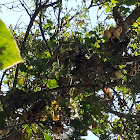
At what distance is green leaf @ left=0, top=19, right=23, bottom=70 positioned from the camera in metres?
0.27

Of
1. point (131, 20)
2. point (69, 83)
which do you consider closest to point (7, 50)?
point (69, 83)

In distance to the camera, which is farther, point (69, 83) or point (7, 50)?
point (69, 83)

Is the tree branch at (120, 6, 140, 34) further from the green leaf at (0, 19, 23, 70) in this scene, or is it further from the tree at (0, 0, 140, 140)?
the green leaf at (0, 19, 23, 70)

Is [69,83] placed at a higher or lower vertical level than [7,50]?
higher

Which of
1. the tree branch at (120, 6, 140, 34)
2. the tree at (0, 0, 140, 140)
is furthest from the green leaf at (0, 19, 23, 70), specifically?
the tree branch at (120, 6, 140, 34)

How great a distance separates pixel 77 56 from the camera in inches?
84.8

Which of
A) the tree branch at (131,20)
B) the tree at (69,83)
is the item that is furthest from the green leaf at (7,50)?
the tree branch at (131,20)

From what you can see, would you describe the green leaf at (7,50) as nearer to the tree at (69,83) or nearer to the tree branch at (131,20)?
the tree at (69,83)

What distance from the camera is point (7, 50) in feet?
0.93

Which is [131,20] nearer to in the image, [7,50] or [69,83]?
[69,83]

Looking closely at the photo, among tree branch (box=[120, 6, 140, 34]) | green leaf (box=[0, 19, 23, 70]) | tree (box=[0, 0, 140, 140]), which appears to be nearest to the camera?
green leaf (box=[0, 19, 23, 70])

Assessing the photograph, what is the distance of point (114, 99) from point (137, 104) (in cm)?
26

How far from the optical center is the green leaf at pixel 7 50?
0.90 feet

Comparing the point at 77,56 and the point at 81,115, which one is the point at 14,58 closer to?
the point at 81,115
